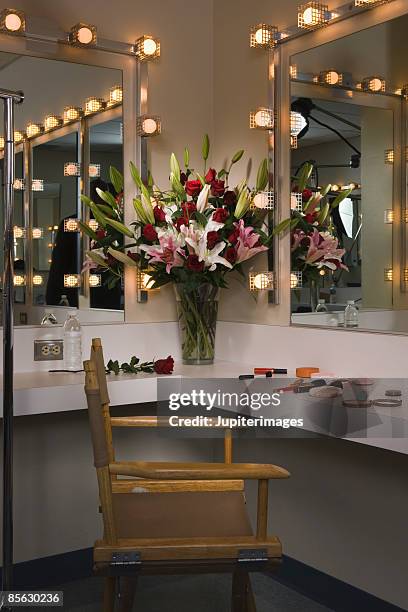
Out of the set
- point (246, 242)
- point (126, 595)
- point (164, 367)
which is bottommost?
point (126, 595)

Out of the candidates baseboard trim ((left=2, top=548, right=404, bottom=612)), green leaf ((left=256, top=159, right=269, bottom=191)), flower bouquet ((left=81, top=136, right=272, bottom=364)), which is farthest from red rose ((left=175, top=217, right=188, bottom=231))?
baseboard trim ((left=2, top=548, right=404, bottom=612))

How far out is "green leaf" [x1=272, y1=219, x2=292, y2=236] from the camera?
3.07m

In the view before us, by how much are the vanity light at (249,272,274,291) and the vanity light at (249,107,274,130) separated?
555 mm

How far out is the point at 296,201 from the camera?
3053mm

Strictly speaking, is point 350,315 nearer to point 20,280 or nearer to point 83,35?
point 20,280

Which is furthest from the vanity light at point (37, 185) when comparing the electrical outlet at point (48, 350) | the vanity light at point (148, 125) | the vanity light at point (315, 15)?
the vanity light at point (315, 15)

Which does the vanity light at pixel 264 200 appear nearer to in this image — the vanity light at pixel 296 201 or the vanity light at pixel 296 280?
the vanity light at pixel 296 201

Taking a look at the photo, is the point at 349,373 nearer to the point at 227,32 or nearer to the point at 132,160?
the point at 132,160

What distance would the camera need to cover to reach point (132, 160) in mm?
3314

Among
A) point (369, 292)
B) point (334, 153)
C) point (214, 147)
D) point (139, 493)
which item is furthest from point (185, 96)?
point (139, 493)

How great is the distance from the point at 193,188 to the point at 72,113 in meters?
0.55

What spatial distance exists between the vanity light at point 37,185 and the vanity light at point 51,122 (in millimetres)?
190

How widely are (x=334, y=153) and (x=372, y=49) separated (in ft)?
1.21

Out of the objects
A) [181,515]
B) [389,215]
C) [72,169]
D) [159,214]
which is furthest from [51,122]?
[181,515]
